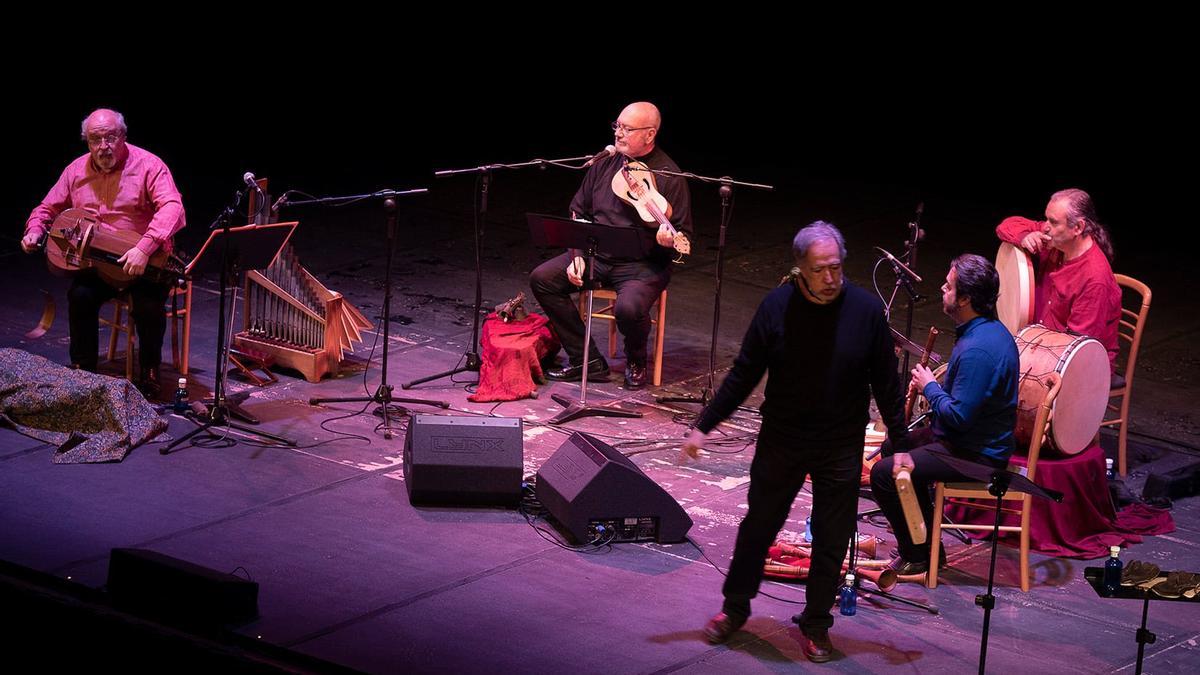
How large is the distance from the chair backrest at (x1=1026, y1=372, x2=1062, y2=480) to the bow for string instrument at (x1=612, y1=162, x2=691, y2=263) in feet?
8.04

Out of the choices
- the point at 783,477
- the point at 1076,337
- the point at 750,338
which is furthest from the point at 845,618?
the point at 1076,337

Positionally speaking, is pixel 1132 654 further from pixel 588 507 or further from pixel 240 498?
pixel 240 498

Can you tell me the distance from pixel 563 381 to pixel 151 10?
8567 mm

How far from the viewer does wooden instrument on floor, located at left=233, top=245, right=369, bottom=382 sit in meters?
9.12

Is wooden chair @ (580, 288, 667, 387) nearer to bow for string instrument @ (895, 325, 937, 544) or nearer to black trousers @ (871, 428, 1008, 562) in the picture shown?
black trousers @ (871, 428, 1008, 562)

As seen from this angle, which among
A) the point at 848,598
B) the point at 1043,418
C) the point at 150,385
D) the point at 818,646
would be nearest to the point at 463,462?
the point at 848,598

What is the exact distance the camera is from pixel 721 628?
6152mm

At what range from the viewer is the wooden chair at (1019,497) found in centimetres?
678

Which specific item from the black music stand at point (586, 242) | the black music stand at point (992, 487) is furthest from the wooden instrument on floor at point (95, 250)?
the black music stand at point (992, 487)

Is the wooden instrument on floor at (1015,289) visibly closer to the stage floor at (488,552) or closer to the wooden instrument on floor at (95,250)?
the stage floor at (488,552)

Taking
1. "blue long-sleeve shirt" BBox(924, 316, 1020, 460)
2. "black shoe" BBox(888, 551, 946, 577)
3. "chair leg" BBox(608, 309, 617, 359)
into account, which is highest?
"blue long-sleeve shirt" BBox(924, 316, 1020, 460)

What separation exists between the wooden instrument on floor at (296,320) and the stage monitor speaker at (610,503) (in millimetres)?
2426

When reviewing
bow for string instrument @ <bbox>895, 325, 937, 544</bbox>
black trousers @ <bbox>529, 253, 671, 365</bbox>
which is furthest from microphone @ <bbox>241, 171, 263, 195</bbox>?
bow for string instrument @ <bbox>895, 325, 937, 544</bbox>

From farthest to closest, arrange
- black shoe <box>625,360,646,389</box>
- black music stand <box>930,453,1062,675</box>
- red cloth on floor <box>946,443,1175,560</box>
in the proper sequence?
black shoe <box>625,360,646,389</box>
red cloth on floor <box>946,443,1175,560</box>
black music stand <box>930,453,1062,675</box>
